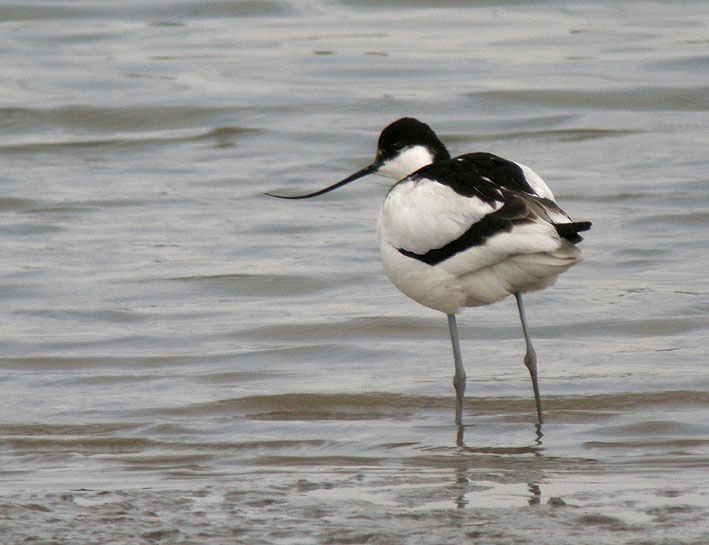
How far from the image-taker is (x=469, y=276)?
6.69 m

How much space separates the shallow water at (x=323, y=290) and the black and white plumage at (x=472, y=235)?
2.27ft

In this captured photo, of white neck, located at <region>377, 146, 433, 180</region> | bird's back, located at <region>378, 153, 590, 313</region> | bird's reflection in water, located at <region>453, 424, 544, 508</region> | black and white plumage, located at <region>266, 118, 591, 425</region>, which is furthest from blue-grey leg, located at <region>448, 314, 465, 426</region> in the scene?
white neck, located at <region>377, 146, 433, 180</region>

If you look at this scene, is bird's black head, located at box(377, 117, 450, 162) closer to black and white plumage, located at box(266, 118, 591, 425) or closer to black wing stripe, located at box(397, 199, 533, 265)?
black and white plumage, located at box(266, 118, 591, 425)

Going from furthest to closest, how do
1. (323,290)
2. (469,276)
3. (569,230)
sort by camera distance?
(323,290) → (469,276) → (569,230)

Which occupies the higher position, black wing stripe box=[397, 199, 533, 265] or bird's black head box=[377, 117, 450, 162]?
bird's black head box=[377, 117, 450, 162]

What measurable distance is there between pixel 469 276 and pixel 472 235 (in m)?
0.27

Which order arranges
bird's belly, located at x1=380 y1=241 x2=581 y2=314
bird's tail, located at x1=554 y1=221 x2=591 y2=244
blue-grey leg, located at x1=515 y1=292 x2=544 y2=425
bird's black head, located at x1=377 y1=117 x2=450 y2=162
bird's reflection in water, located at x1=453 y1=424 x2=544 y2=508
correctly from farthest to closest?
bird's black head, located at x1=377 y1=117 x2=450 y2=162 < blue-grey leg, located at x1=515 y1=292 x2=544 y2=425 < bird's belly, located at x1=380 y1=241 x2=581 y2=314 < bird's tail, located at x1=554 y1=221 x2=591 y2=244 < bird's reflection in water, located at x1=453 y1=424 x2=544 y2=508

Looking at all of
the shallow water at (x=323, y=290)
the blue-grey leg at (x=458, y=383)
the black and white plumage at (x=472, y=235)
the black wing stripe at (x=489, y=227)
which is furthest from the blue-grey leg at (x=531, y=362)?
the black wing stripe at (x=489, y=227)

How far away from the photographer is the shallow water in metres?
5.41

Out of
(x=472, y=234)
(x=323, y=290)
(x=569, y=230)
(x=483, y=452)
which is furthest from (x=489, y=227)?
(x=323, y=290)

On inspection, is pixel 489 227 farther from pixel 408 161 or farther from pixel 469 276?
pixel 408 161

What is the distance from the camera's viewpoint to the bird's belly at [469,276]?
252 inches

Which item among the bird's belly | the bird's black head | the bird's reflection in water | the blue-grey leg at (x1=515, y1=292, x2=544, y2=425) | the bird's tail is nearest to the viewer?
the bird's reflection in water

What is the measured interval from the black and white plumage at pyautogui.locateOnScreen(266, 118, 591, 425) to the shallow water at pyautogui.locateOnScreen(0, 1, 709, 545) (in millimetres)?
Result: 692
